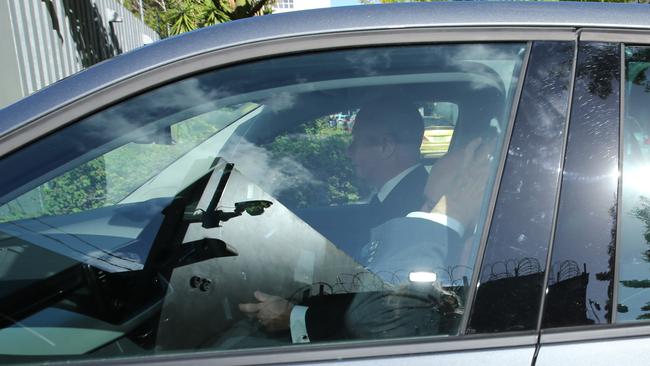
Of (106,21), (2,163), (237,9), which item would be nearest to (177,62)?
(2,163)

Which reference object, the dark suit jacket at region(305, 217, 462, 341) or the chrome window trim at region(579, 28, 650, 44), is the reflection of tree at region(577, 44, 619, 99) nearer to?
the chrome window trim at region(579, 28, 650, 44)

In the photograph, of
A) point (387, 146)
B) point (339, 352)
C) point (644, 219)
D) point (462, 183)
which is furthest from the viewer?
point (387, 146)

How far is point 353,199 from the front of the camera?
1375 millimetres

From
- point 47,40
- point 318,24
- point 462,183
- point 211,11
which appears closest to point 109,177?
point 318,24

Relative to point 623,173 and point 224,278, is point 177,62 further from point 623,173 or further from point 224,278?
point 623,173

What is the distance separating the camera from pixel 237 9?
10.0 m

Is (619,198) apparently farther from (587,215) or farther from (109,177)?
(109,177)

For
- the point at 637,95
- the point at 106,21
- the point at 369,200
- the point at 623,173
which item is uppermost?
the point at 106,21

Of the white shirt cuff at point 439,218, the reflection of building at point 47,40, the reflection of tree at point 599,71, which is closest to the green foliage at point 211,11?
the reflection of building at point 47,40

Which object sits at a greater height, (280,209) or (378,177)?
(378,177)

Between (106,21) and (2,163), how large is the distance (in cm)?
871

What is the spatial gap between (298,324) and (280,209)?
310mm

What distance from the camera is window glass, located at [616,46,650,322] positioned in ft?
3.74

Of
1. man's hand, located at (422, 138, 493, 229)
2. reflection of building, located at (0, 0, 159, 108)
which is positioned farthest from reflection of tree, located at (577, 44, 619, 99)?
reflection of building, located at (0, 0, 159, 108)
